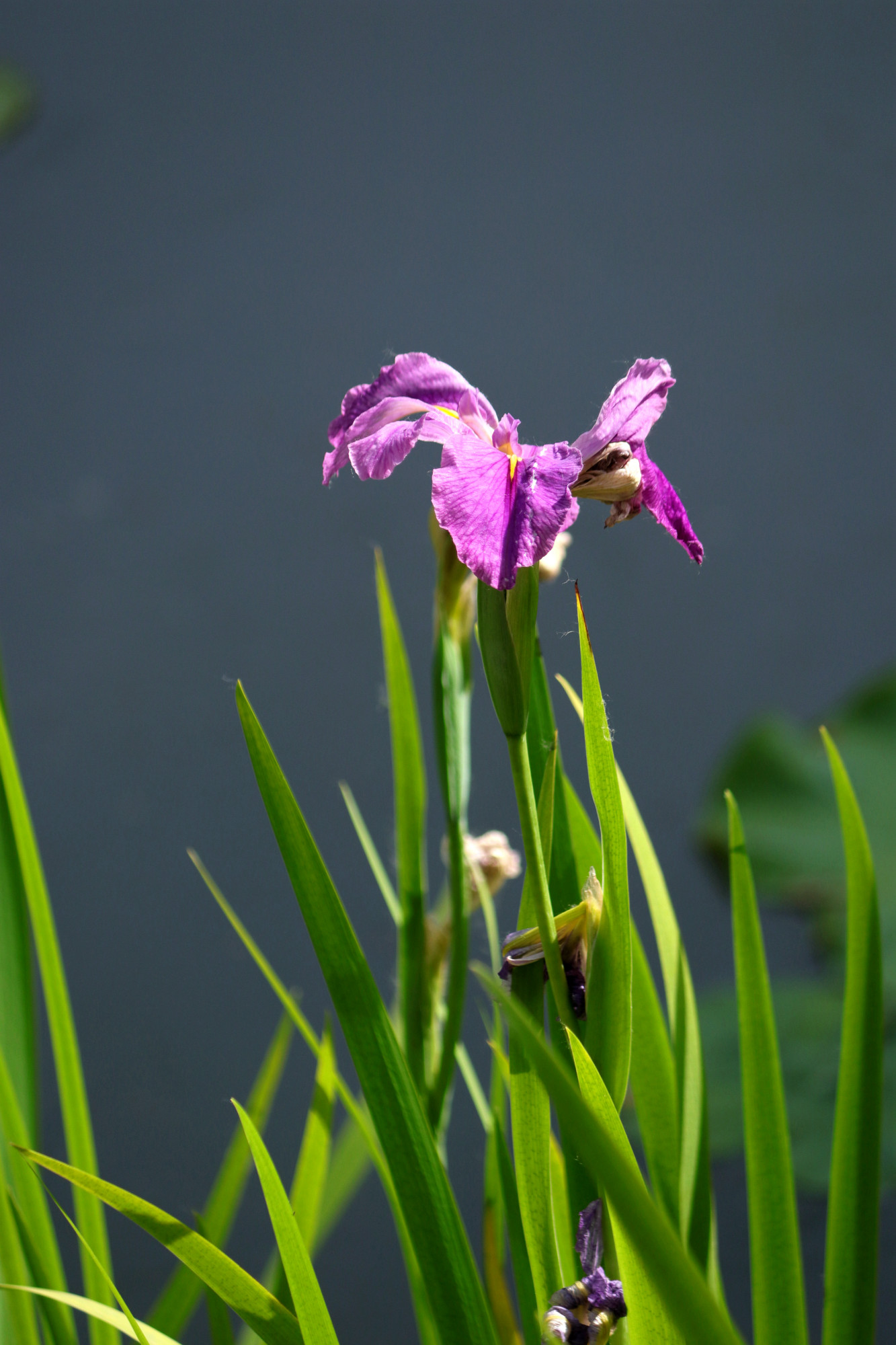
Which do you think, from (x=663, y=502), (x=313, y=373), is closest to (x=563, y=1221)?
(x=663, y=502)

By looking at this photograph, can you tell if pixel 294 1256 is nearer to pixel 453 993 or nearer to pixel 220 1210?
pixel 453 993

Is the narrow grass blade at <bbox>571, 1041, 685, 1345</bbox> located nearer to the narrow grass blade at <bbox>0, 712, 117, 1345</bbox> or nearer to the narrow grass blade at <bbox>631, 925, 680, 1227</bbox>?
the narrow grass blade at <bbox>631, 925, 680, 1227</bbox>

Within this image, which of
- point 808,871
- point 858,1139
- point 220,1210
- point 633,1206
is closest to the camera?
point 633,1206

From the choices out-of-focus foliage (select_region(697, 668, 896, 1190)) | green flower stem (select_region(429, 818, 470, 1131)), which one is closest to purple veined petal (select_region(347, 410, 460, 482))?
green flower stem (select_region(429, 818, 470, 1131))

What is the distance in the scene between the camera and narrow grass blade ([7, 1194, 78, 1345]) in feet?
0.95

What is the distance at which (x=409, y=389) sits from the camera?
24 cm

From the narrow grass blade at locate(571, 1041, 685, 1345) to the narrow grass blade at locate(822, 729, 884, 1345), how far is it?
0.07 metres

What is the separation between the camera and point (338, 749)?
47.3 inches

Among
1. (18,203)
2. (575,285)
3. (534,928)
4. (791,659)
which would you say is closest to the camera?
(534,928)

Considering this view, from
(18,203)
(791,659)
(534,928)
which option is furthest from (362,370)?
(534,928)

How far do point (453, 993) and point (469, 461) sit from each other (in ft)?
0.65

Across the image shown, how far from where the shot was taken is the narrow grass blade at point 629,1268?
0.68 ft

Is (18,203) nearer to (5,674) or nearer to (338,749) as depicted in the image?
(5,674)

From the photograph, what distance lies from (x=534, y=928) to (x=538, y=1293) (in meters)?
0.11
